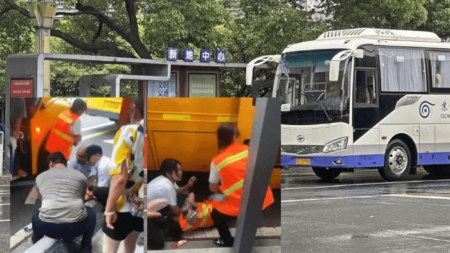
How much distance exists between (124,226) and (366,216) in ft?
27.0

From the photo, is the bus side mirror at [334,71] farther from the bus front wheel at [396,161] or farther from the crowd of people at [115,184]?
the crowd of people at [115,184]

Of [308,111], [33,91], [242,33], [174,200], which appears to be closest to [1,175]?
[33,91]

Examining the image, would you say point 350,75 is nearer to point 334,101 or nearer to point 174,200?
point 334,101

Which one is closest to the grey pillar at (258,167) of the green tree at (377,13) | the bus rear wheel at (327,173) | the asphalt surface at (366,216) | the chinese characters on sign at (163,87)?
the asphalt surface at (366,216)

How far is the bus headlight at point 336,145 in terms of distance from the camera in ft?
64.1

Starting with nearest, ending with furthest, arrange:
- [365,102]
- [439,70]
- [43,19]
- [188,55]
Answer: [365,102]
[439,70]
[43,19]
[188,55]

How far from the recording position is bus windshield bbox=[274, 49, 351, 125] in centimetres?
1959

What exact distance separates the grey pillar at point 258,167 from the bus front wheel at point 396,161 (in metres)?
15.3

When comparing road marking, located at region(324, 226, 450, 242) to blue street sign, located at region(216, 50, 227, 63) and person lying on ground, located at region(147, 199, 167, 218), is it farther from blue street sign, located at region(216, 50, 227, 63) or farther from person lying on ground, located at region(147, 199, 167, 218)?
blue street sign, located at region(216, 50, 227, 63)

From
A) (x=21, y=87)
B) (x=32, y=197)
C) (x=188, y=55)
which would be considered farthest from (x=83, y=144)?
(x=188, y=55)

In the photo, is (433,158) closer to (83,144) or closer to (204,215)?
(204,215)

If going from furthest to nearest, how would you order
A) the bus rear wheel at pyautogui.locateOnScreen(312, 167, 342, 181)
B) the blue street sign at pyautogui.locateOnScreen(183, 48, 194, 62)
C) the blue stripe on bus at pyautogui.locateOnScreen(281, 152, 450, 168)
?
the blue street sign at pyautogui.locateOnScreen(183, 48, 194, 62) → the bus rear wheel at pyautogui.locateOnScreen(312, 167, 342, 181) → the blue stripe on bus at pyautogui.locateOnScreen(281, 152, 450, 168)

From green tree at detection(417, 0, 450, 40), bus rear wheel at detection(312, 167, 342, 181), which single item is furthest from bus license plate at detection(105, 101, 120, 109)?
green tree at detection(417, 0, 450, 40)

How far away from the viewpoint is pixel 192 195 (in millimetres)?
5324
